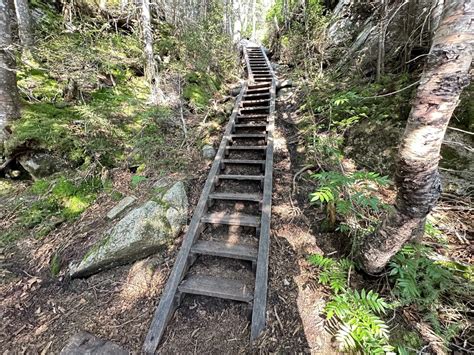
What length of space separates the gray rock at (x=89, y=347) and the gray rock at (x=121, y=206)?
4.79 feet

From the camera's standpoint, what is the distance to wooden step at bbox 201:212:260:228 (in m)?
2.73

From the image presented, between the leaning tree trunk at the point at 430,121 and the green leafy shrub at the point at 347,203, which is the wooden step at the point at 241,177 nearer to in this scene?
the green leafy shrub at the point at 347,203

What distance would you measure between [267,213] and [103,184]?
278 centimetres

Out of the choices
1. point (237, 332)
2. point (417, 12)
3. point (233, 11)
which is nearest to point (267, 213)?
point (237, 332)

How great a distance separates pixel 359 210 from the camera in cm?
240

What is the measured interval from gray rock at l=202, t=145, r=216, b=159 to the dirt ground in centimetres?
188

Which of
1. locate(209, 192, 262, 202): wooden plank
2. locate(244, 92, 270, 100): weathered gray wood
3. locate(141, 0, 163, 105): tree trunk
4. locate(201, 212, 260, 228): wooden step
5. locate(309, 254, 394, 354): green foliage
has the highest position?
locate(141, 0, 163, 105): tree trunk

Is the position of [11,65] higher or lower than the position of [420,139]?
higher

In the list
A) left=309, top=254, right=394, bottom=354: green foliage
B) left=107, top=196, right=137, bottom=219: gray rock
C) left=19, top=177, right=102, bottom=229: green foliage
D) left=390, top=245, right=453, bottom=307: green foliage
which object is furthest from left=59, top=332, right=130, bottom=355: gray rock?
left=390, top=245, right=453, bottom=307: green foliage

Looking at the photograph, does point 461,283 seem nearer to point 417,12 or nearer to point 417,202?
point 417,202

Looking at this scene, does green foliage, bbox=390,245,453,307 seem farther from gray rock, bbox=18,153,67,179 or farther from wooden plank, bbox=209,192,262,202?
gray rock, bbox=18,153,67,179

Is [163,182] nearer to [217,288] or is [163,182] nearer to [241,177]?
[241,177]

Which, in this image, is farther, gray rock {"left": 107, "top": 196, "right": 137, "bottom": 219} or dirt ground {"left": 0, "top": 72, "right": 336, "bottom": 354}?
gray rock {"left": 107, "top": 196, "right": 137, "bottom": 219}

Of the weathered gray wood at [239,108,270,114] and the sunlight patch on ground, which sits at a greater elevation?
the weathered gray wood at [239,108,270,114]
